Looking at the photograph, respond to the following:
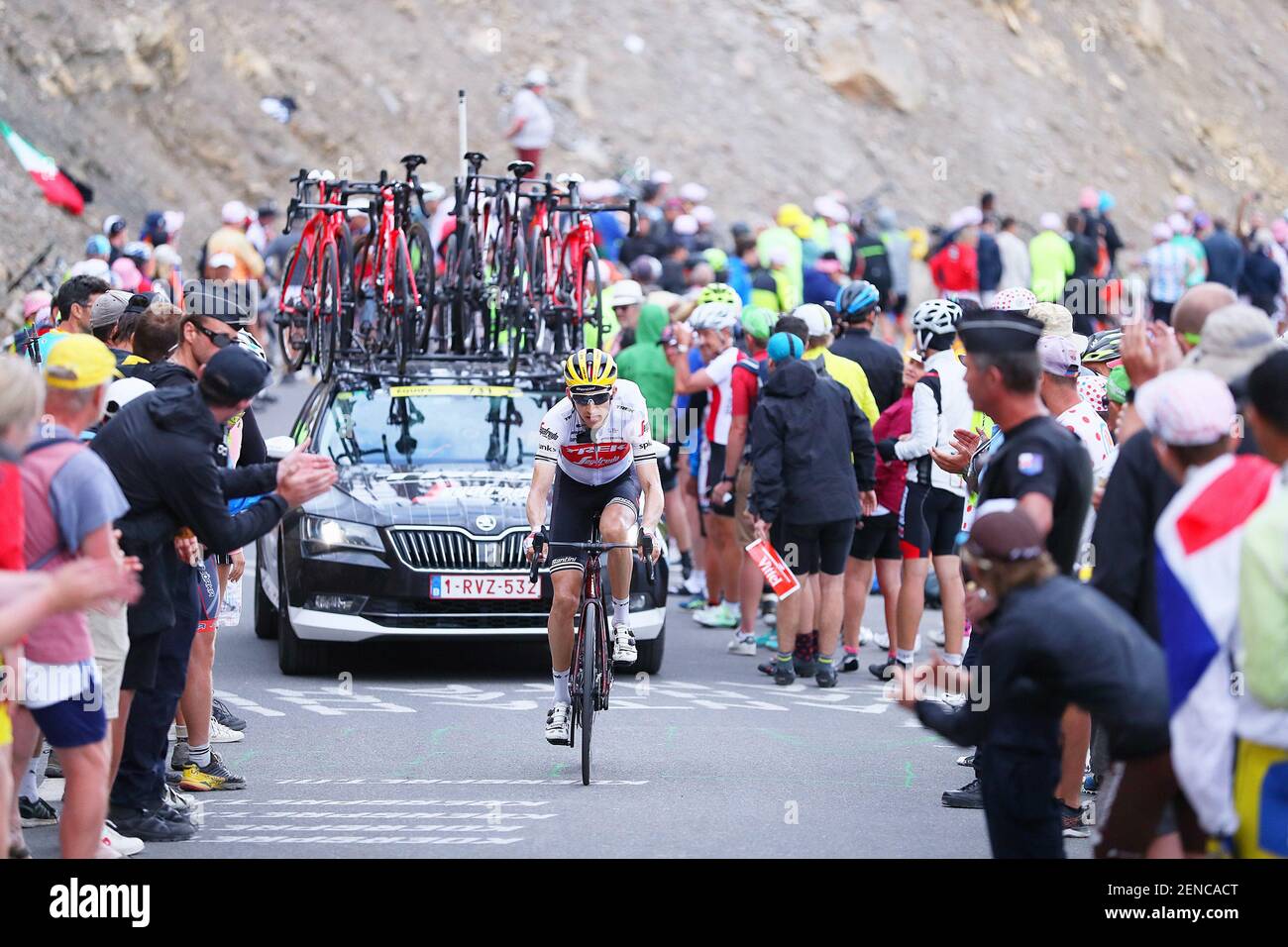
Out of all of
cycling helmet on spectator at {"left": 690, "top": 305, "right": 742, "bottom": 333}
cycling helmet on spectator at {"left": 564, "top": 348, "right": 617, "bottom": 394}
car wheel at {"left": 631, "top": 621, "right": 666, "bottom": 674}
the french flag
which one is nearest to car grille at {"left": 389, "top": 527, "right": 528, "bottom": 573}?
car wheel at {"left": 631, "top": 621, "right": 666, "bottom": 674}

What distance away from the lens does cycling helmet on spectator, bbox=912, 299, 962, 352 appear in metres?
11.4

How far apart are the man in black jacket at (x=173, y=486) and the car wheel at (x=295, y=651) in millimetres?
3774

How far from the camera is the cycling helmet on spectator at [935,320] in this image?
37.3ft

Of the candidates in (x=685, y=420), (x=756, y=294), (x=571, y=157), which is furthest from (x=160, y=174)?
(x=685, y=420)

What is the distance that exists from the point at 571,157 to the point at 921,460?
27513 millimetres

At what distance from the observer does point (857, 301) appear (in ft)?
41.5

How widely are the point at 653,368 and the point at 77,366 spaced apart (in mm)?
8677

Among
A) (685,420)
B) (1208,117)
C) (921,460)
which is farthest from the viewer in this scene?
(1208,117)

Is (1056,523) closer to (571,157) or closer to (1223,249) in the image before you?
(1223,249)

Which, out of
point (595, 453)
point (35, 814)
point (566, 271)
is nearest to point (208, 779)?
point (35, 814)

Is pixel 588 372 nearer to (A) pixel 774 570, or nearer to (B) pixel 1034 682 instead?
(A) pixel 774 570

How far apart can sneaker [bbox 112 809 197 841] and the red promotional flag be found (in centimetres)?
405
